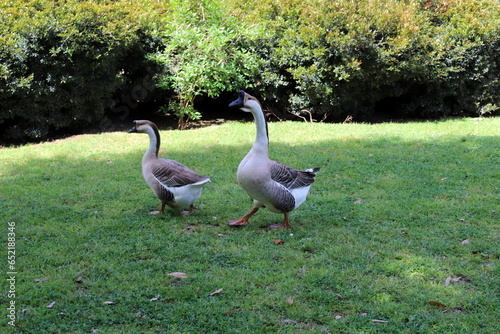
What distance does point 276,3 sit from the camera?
11281mm

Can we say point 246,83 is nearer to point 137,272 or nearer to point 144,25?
point 144,25

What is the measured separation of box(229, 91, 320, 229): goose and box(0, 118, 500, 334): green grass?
36cm

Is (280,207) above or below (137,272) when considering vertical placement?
above

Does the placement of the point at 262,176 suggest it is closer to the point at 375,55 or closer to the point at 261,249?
the point at 261,249

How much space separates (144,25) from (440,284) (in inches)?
347

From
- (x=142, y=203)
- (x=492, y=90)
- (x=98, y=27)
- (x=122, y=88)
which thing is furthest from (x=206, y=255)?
(x=492, y=90)

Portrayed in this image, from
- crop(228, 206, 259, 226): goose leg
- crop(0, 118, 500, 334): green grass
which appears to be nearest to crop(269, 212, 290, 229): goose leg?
crop(0, 118, 500, 334): green grass

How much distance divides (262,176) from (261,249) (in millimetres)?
729

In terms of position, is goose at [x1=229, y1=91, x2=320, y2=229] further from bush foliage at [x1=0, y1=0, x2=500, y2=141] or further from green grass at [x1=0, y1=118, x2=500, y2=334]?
bush foliage at [x1=0, y1=0, x2=500, y2=141]

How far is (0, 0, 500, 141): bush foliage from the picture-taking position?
9016 mm

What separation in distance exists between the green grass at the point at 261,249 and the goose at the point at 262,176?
1.19ft

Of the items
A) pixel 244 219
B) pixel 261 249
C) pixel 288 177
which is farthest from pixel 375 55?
pixel 261 249

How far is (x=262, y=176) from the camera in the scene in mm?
4703

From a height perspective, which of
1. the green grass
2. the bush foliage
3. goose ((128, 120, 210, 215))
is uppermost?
the bush foliage
